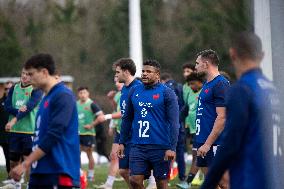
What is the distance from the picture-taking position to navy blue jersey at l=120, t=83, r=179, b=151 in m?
11.4

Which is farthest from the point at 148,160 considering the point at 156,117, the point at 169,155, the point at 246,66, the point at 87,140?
the point at 87,140

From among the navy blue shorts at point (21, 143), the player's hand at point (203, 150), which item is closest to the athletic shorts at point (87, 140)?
the navy blue shorts at point (21, 143)

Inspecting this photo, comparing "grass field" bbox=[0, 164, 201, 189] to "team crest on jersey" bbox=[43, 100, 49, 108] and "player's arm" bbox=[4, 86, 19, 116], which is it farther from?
"team crest on jersey" bbox=[43, 100, 49, 108]

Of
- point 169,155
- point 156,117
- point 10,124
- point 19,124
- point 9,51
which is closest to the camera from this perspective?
point 169,155

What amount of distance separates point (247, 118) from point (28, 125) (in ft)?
30.1

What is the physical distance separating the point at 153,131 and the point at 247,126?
4972 millimetres

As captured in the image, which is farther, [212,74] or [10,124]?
[10,124]

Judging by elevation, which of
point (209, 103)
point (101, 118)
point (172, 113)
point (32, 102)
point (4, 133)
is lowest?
point (4, 133)

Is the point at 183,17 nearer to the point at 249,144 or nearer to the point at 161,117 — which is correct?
the point at 161,117

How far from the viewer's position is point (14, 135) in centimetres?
1538

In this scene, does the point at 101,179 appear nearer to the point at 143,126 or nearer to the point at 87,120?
the point at 87,120

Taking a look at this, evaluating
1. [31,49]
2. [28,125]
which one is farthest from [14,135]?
[31,49]

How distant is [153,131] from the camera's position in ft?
37.6

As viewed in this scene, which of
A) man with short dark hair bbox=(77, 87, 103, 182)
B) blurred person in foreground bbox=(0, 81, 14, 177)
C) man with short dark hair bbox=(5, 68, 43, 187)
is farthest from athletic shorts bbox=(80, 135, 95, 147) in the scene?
man with short dark hair bbox=(5, 68, 43, 187)
